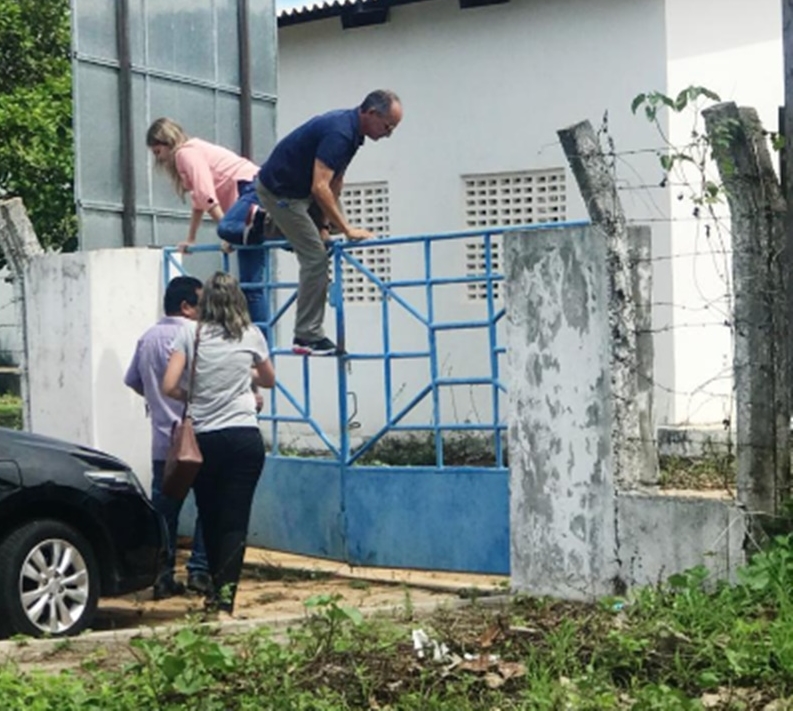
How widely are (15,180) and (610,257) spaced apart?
14.1 m

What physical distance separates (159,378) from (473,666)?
12.7 ft

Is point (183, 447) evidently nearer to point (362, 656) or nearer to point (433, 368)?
point (433, 368)

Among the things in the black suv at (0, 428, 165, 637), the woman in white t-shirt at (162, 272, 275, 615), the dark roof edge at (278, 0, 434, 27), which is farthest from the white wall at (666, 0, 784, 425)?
the black suv at (0, 428, 165, 637)

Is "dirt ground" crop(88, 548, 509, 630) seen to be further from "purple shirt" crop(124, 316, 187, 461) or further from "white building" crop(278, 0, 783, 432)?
"white building" crop(278, 0, 783, 432)

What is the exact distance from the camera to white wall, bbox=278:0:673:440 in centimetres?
1418

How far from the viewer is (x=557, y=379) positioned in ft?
27.7

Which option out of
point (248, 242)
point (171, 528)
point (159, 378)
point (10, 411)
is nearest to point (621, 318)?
point (159, 378)

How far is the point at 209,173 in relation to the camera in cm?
1124

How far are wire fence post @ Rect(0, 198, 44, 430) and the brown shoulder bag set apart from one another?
328cm

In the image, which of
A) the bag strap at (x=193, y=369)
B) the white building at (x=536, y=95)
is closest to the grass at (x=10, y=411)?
the white building at (x=536, y=95)

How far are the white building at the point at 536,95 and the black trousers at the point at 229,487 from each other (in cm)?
468

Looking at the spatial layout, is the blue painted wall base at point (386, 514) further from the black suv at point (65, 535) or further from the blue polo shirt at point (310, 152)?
the black suv at point (65, 535)

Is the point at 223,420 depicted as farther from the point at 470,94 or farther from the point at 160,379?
the point at 470,94

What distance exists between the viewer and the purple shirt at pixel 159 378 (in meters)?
9.79
